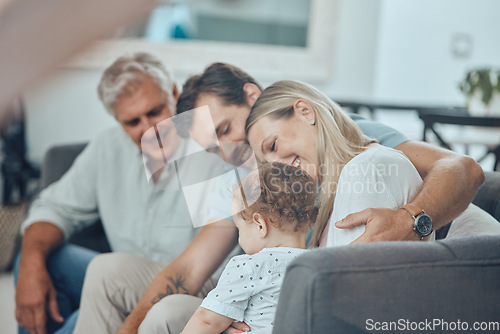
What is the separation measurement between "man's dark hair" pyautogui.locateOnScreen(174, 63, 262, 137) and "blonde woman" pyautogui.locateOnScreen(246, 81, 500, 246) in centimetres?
6

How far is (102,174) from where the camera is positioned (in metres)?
1.26

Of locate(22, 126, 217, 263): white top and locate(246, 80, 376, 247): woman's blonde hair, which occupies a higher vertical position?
locate(246, 80, 376, 247): woman's blonde hair

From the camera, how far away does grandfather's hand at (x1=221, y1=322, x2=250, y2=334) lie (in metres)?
0.76

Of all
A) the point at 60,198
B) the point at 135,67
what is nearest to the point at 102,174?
the point at 60,198

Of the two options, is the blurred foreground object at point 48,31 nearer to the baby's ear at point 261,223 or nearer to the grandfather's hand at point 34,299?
the baby's ear at point 261,223

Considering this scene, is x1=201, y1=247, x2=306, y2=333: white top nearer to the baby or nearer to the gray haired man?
the baby

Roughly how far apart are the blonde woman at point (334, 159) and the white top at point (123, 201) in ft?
0.62

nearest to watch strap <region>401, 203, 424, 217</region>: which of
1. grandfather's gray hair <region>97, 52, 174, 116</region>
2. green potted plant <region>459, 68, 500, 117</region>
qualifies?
grandfather's gray hair <region>97, 52, 174, 116</region>

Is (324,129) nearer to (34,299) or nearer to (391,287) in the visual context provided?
(391,287)

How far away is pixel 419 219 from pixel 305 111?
0.25 metres

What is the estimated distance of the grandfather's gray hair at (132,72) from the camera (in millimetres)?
1114

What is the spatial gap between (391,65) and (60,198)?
280 centimetres

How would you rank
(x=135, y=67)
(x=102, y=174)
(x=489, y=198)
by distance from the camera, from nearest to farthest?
(x=489, y=198) < (x=135, y=67) < (x=102, y=174)

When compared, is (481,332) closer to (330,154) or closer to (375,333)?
(375,333)
